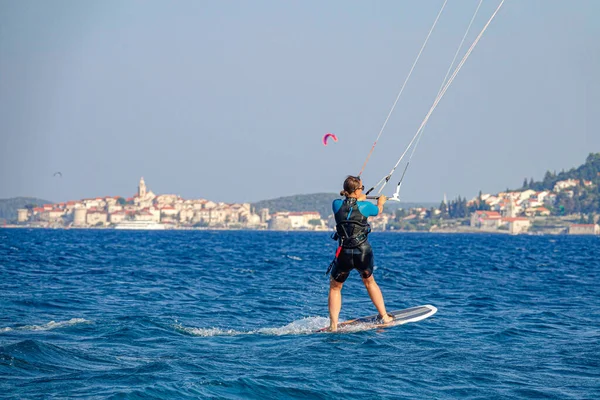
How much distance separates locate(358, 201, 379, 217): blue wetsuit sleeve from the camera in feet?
38.5

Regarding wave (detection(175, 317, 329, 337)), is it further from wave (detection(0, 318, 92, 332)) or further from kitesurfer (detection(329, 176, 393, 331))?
wave (detection(0, 318, 92, 332))

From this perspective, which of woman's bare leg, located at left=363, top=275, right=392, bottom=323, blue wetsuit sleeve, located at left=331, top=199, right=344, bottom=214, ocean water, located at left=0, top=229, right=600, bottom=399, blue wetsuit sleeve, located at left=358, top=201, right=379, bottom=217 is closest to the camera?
ocean water, located at left=0, top=229, right=600, bottom=399

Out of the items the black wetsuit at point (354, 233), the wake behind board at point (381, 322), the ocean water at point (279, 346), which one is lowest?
the ocean water at point (279, 346)

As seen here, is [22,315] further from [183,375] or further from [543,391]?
[543,391]

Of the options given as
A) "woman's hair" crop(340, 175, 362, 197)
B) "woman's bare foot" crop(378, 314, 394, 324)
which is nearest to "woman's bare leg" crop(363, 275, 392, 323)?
"woman's bare foot" crop(378, 314, 394, 324)

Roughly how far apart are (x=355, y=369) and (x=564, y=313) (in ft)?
25.9

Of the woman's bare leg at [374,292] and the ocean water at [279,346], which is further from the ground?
the woman's bare leg at [374,292]

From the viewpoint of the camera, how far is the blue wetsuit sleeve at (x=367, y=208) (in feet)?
38.5

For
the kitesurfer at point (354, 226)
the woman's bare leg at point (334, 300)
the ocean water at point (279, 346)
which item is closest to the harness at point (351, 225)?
the kitesurfer at point (354, 226)

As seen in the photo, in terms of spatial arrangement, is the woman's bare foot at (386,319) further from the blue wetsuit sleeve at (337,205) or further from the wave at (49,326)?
the wave at (49,326)

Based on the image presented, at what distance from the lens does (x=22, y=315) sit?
47.3 feet

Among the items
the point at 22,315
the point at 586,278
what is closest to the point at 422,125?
the point at 22,315

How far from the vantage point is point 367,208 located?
11758 mm

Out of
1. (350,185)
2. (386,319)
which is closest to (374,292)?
(386,319)
